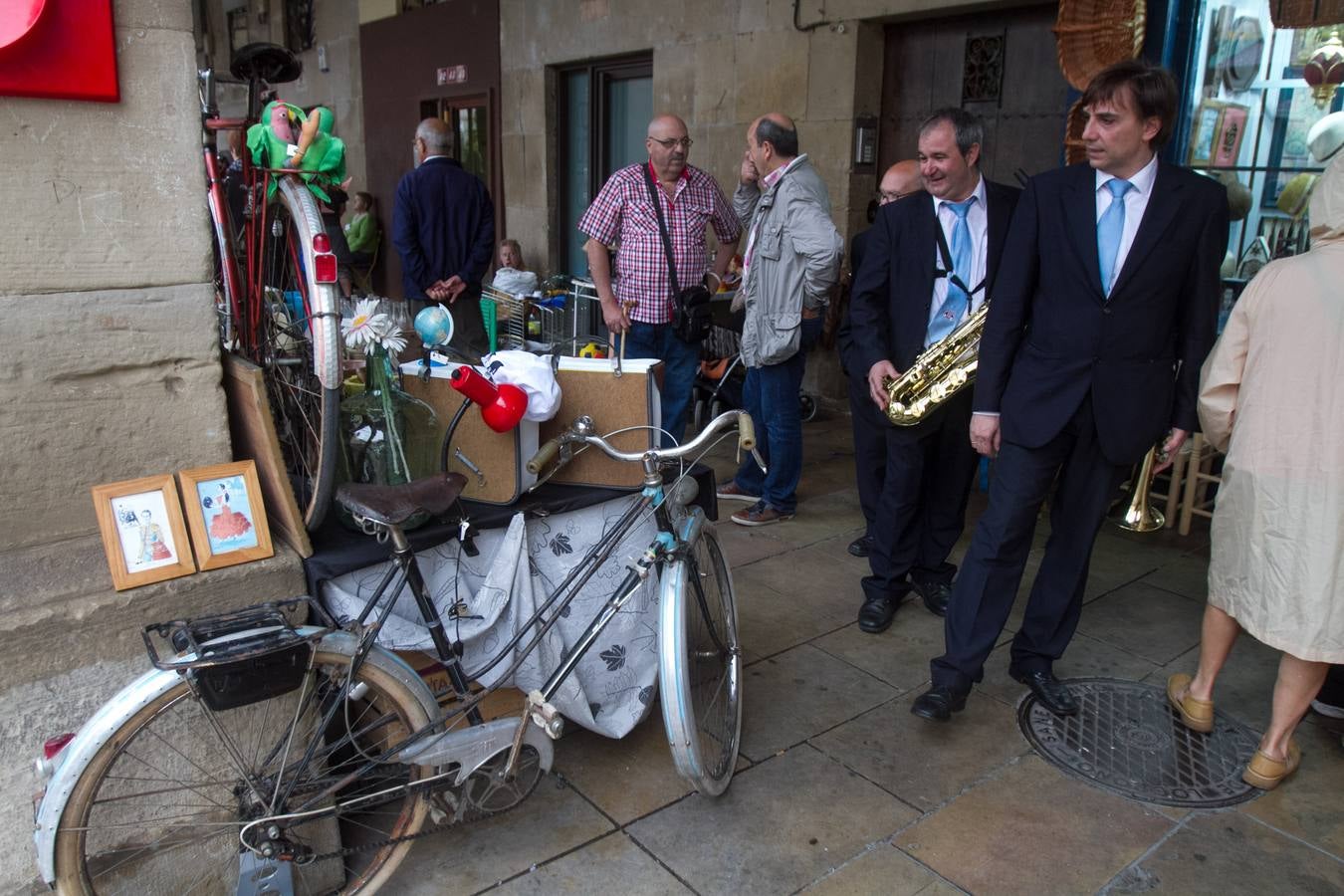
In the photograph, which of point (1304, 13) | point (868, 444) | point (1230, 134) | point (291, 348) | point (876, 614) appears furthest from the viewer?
point (1230, 134)

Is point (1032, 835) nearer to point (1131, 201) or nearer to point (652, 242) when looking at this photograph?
point (1131, 201)

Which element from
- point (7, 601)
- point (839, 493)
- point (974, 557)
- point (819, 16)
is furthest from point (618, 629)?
point (819, 16)

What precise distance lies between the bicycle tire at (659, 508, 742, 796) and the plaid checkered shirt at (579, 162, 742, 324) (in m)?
2.28

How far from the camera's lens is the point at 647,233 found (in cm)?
500

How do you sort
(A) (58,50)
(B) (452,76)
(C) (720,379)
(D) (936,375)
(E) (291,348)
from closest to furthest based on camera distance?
(A) (58,50), (E) (291,348), (D) (936,375), (C) (720,379), (B) (452,76)

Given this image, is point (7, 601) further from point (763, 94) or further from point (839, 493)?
point (763, 94)

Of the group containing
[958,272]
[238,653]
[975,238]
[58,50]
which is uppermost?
[58,50]

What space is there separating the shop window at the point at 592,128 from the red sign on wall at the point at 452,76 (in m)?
1.56

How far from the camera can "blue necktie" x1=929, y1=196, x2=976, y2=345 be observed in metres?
3.65

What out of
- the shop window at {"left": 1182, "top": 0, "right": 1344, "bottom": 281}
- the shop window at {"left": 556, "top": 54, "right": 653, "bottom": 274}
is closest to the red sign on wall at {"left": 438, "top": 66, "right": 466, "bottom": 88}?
the shop window at {"left": 556, "top": 54, "right": 653, "bottom": 274}

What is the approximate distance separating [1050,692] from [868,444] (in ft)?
4.11

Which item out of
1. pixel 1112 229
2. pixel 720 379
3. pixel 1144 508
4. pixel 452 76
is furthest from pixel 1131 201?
pixel 452 76

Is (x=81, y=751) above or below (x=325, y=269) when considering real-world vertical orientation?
below

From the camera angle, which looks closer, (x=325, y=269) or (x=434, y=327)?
(x=325, y=269)
